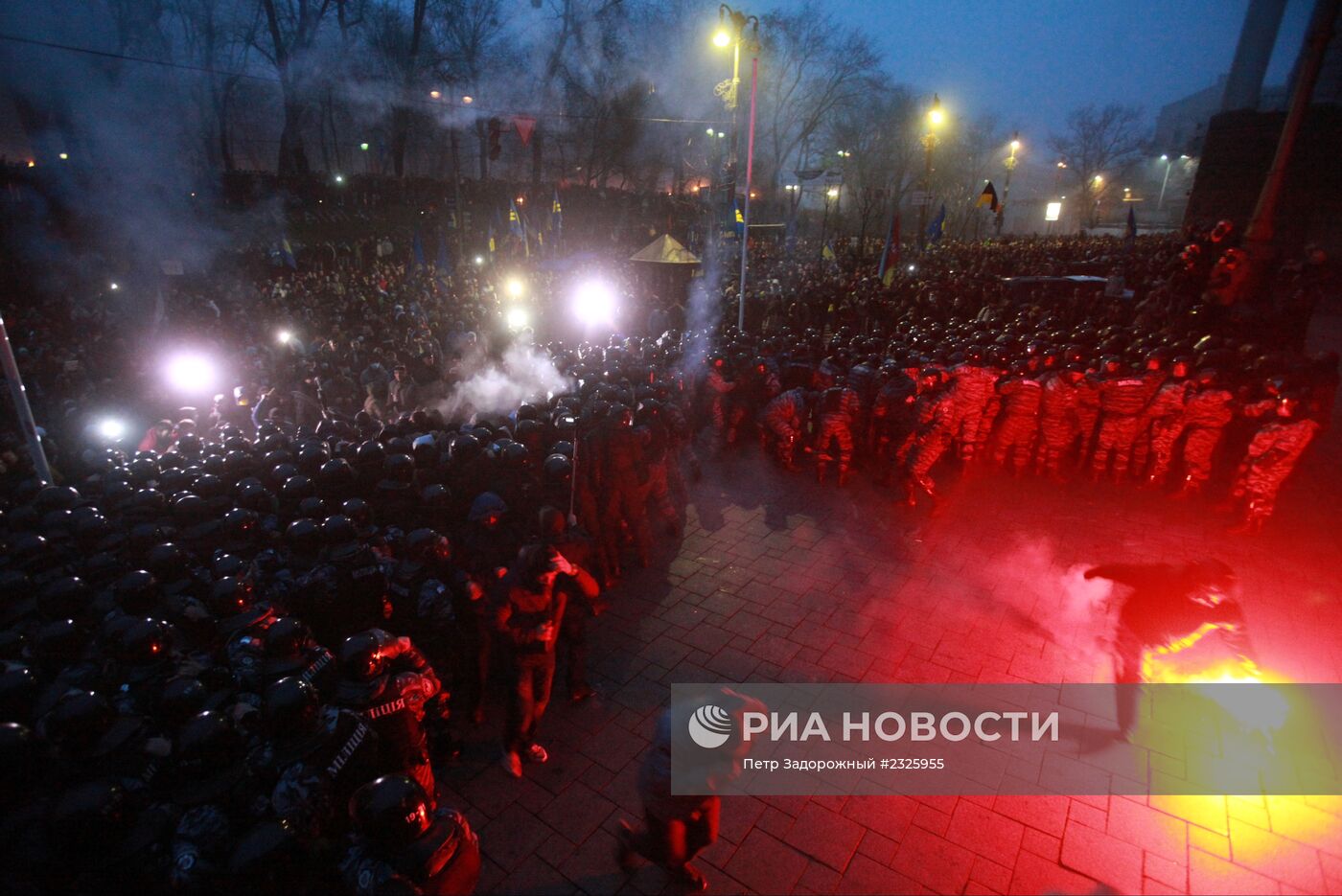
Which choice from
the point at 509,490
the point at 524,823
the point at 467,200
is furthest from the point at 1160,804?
the point at 467,200

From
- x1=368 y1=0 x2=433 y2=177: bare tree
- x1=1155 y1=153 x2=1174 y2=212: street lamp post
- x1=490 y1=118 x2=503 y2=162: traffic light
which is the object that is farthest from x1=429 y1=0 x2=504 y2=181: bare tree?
x1=1155 y1=153 x2=1174 y2=212: street lamp post

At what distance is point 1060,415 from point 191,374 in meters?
14.8

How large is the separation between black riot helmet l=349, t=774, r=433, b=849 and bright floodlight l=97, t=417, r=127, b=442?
9277 mm

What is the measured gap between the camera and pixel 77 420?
9.93 meters

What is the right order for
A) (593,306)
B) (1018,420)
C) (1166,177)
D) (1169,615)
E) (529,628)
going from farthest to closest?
1. (1166,177)
2. (593,306)
3. (1018,420)
4. (1169,615)
5. (529,628)

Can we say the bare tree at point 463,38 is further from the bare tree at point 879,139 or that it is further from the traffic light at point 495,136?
the bare tree at point 879,139

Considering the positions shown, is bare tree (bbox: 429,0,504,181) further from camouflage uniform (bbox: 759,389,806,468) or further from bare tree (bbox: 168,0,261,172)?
camouflage uniform (bbox: 759,389,806,468)

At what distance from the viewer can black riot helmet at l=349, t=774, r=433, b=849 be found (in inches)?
105

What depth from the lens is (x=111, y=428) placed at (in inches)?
380

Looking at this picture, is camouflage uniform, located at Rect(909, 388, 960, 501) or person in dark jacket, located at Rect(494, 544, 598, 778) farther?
camouflage uniform, located at Rect(909, 388, 960, 501)

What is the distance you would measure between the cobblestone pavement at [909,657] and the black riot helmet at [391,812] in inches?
54.2

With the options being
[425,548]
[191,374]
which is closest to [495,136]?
[191,374]

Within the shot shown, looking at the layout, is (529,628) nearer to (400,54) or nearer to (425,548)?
(425,548)

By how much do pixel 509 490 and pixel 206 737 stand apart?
336 cm
